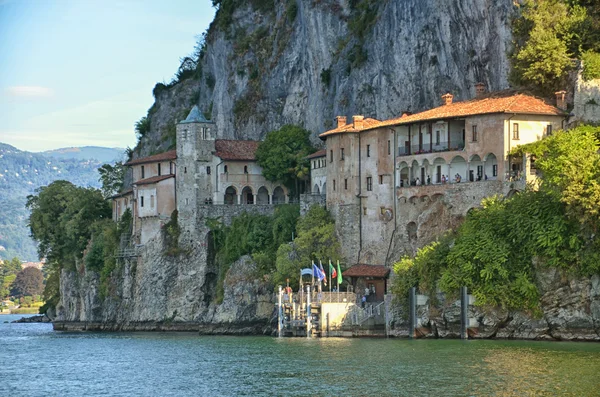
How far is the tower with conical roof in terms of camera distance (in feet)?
324

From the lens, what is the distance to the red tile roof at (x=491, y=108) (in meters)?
77.5

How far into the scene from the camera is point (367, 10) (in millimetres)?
99625

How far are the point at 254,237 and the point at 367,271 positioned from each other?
1329cm

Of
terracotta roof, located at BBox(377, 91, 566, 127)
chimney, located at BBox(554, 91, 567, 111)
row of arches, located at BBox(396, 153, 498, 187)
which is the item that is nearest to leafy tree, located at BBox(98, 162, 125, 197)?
row of arches, located at BBox(396, 153, 498, 187)

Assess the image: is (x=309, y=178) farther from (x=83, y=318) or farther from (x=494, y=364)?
(x=494, y=364)

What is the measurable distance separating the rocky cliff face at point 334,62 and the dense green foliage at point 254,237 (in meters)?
9.60

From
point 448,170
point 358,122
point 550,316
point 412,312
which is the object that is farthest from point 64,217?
point 550,316

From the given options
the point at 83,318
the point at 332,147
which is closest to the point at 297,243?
the point at 332,147

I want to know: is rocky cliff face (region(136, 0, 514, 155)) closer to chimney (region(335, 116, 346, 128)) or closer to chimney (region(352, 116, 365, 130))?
chimney (region(335, 116, 346, 128))

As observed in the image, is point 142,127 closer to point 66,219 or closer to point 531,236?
point 66,219

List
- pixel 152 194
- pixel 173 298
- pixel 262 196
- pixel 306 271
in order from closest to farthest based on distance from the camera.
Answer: pixel 306 271 < pixel 173 298 < pixel 152 194 < pixel 262 196

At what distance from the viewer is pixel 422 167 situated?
274ft

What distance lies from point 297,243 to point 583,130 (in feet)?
73.7

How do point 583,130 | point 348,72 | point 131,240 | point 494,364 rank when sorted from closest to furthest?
point 494,364
point 583,130
point 348,72
point 131,240
